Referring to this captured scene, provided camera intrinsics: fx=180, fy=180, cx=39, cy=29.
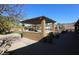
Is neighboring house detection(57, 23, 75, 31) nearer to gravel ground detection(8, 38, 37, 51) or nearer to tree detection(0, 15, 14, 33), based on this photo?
gravel ground detection(8, 38, 37, 51)

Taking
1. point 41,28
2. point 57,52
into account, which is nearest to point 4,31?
point 41,28

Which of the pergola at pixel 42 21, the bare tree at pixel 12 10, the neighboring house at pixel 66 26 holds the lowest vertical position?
the neighboring house at pixel 66 26

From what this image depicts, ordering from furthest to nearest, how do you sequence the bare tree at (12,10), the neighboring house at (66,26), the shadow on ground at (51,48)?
the neighboring house at (66,26)
the bare tree at (12,10)
the shadow on ground at (51,48)

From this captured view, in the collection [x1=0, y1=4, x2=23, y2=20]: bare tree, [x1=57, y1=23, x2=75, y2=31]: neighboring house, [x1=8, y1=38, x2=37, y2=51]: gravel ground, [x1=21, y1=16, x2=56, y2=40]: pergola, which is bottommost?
[x1=8, y1=38, x2=37, y2=51]: gravel ground

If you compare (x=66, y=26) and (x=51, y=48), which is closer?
(x=51, y=48)

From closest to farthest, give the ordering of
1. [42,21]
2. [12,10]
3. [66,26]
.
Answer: [12,10], [42,21], [66,26]

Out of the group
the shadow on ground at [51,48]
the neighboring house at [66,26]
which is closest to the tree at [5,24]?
the shadow on ground at [51,48]

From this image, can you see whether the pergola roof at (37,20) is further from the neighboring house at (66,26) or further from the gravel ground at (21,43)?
the gravel ground at (21,43)

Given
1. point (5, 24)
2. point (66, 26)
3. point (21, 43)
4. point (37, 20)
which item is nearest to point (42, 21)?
point (37, 20)

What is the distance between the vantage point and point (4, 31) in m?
5.84

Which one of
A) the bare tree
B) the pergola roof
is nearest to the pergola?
the pergola roof

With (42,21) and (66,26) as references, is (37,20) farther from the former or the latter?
(66,26)

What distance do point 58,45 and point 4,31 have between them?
6.40ft

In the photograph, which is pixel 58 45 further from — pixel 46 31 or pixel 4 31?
pixel 4 31
